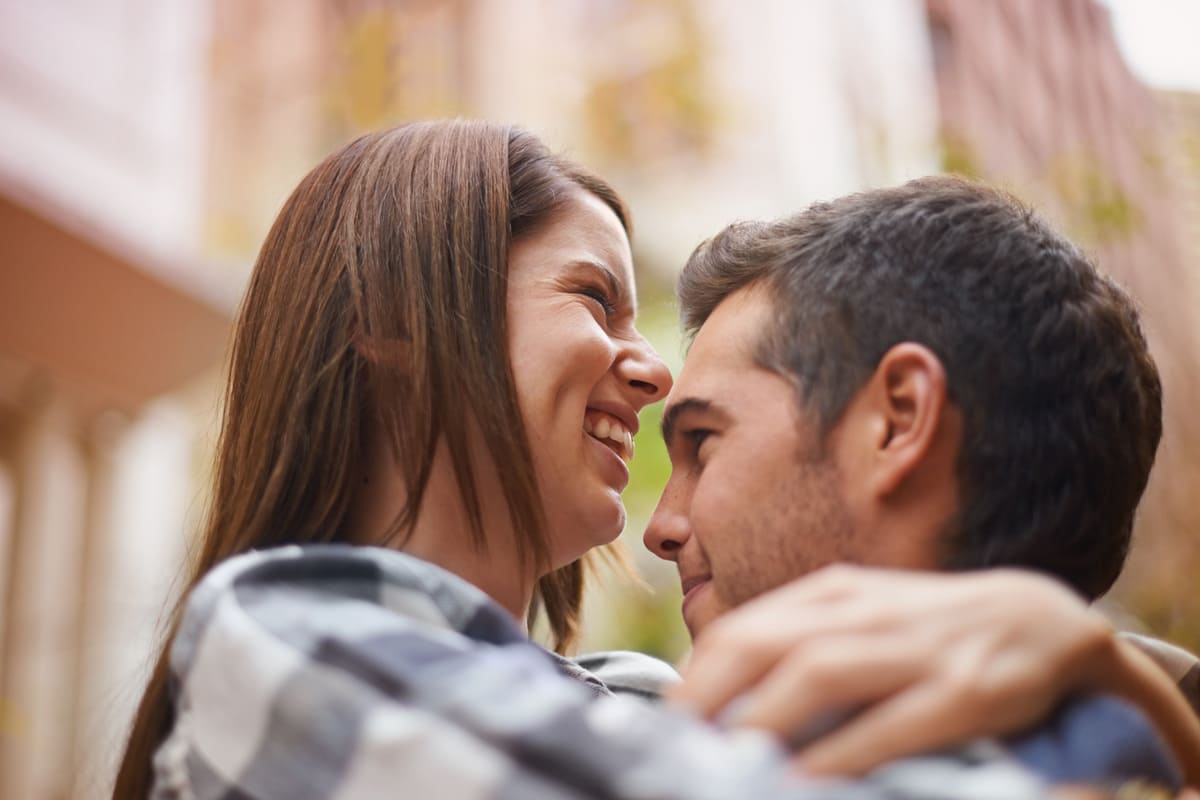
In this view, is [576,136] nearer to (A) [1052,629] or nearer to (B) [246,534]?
(B) [246,534]

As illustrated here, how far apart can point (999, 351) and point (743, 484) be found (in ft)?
0.82

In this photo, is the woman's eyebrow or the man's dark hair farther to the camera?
the woman's eyebrow

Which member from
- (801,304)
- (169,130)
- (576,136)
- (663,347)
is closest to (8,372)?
(169,130)

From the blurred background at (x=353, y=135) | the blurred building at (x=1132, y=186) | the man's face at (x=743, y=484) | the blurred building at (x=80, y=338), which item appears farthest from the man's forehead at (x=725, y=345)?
the blurred building at (x=80, y=338)

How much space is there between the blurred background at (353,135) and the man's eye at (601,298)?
24.7 inches

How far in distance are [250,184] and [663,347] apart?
2.99 metres

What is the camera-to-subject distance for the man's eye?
1605mm

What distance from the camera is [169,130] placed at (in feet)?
16.6

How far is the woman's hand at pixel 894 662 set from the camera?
0.79m

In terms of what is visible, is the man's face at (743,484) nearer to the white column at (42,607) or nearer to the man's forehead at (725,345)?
the man's forehead at (725,345)

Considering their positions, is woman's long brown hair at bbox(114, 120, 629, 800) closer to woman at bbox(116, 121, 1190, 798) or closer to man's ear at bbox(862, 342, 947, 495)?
woman at bbox(116, 121, 1190, 798)

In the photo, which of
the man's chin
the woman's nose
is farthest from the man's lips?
the woman's nose

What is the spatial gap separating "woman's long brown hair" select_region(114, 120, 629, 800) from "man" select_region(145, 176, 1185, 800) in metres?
0.35

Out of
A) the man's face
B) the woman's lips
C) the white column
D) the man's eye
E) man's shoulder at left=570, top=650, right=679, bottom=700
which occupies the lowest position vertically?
the white column
